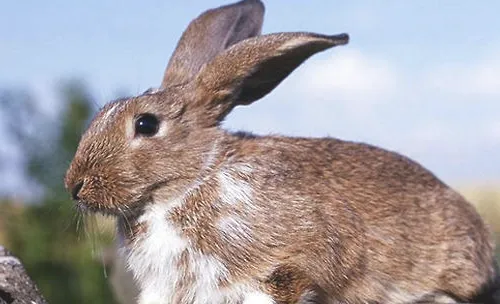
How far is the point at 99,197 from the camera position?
199 inches

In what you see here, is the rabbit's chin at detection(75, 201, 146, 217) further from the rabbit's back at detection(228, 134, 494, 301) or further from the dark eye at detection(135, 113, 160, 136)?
the rabbit's back at detection(228, 134, 494, 301)

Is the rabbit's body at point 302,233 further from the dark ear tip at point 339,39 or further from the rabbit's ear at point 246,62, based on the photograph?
the dark ear tip at point 339,39

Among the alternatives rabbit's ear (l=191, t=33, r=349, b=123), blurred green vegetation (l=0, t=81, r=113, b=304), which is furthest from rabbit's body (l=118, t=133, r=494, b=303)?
blurred green vegetation (l=0, t=81, r=113, b=304)

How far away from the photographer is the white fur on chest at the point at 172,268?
16.5 ft

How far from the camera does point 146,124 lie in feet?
17.3

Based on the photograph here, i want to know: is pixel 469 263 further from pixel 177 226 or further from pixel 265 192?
pixel 177 226

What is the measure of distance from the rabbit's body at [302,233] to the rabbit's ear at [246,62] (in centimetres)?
19

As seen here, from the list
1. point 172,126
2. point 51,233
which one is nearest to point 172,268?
point 172,126

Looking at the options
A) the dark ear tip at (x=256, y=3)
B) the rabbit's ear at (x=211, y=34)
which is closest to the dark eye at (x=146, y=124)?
the rabbit's ear at (x=211, y=34)

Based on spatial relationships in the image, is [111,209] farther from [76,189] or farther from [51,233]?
[51,233]

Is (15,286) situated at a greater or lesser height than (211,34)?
lesser

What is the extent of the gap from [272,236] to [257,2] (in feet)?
6.07

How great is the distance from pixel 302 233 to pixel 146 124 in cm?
90

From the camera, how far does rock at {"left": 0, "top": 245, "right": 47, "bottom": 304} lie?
15.7 feet
